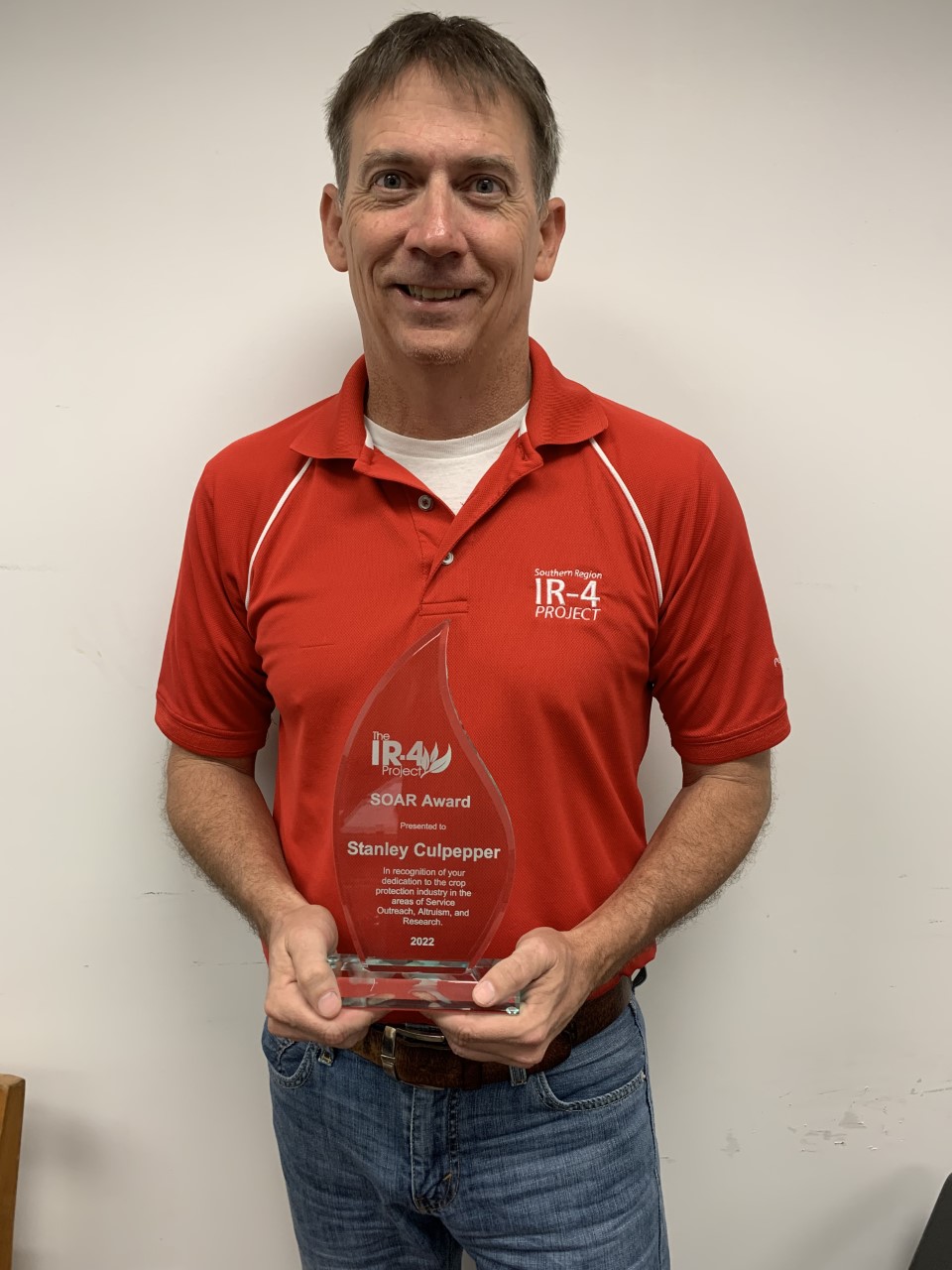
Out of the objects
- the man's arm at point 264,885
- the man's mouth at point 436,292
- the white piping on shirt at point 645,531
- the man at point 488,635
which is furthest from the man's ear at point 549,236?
the man's arm at point 264,885

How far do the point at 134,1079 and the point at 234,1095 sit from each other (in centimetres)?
15

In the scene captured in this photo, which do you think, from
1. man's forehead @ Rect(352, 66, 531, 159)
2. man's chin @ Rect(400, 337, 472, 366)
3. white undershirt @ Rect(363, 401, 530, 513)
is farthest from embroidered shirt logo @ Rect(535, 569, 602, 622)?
man's forehead @ Rect(352, 66, 531, 159)

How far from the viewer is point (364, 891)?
1.06 metres

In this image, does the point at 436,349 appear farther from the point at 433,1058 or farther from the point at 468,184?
the point at 433,1058

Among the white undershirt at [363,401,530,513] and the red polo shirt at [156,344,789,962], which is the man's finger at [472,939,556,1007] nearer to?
the red polo shirt at [156,344,789,962]

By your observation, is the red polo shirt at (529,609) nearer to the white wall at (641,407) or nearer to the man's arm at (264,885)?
the man's arm at (264,885)

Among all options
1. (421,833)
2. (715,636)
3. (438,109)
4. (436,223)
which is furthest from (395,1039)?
(438,109)

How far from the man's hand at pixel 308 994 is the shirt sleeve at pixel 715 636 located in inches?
18.7

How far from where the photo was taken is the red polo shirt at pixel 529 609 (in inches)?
45.2

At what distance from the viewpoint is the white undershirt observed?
1214 mm

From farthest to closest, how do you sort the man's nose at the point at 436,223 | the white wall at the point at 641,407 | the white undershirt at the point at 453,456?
the white wall at the point at 641,407
the white undershirt at the point at 453,456
the man's nose at the point at 436,223

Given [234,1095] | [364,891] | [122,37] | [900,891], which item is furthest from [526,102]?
[234,1095]

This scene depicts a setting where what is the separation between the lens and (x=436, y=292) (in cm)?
114

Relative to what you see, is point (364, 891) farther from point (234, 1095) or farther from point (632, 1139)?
point (234, 1095)
